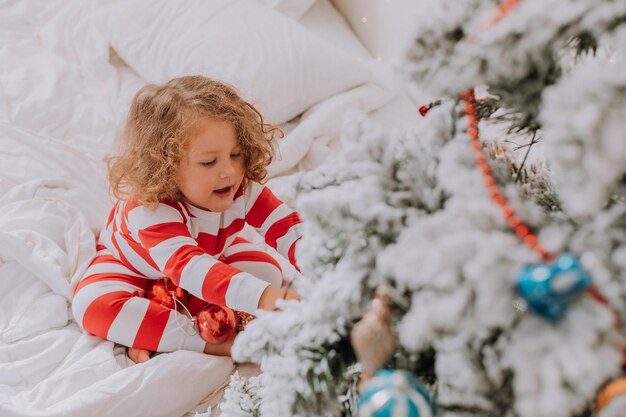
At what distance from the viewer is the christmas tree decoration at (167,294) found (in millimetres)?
A: 1038

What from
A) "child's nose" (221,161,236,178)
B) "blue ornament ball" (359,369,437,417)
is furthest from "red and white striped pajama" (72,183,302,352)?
"blue ornament ball" (359,369,437,417)

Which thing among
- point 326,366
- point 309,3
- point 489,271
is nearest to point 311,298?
point 326,366

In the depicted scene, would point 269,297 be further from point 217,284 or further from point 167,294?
point 167,294

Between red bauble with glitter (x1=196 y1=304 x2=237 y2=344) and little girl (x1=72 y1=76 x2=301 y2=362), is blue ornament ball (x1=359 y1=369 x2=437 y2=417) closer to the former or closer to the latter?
little girl (x1=72 y1=76 x2=301 y2=362)

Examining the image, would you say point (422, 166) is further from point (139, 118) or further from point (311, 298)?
point (139, 118)

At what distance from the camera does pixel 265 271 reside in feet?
3.56

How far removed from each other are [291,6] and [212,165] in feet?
2.79

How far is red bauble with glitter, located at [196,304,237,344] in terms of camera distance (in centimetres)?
97

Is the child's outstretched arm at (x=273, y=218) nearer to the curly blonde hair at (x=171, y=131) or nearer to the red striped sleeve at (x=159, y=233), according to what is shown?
the curly blonde hair at (x=171, y=131)

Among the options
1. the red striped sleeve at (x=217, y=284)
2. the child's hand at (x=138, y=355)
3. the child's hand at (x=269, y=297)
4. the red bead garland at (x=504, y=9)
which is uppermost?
the red bead garland at (x=504, y=9)

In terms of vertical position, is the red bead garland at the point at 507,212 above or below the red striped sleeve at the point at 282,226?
above

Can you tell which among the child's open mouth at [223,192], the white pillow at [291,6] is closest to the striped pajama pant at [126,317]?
the child's open mouth at [223,192]

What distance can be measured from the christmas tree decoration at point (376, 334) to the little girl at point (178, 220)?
40cm

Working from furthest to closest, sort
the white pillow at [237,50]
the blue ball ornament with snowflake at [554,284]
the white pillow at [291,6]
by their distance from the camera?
the white pillow at [291,6], the white pillow at [237,50], the blue ball ornament with snowflake at [554,284]
